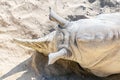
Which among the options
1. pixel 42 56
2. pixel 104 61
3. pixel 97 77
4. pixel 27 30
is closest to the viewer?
pixel 104 61

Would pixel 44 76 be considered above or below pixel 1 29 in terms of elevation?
below

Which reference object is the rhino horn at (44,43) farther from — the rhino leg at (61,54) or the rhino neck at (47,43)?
the rhino leg at (61,54)

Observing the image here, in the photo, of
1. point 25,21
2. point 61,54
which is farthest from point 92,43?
point 25,21

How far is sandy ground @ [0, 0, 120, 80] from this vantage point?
2488 millimetres

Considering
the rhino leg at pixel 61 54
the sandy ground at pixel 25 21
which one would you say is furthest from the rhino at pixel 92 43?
the sandy ground at pixel 25 21

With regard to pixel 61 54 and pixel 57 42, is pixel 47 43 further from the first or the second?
pixel 61 54

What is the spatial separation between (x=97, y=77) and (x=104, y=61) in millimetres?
350

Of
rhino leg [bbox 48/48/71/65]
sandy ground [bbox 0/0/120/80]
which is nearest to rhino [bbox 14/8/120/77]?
rhino leg [bbox 48/48/71/65]

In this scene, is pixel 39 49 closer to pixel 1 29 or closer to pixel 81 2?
pixel 1 29

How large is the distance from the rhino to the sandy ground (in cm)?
50

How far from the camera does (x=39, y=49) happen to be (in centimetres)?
234

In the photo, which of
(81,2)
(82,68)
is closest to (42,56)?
(82,68)

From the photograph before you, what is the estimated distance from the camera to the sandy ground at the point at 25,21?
A: 2.49m

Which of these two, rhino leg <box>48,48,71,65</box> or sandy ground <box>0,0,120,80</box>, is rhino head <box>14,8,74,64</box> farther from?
sandy ground <box>0,0,120,80</box>
